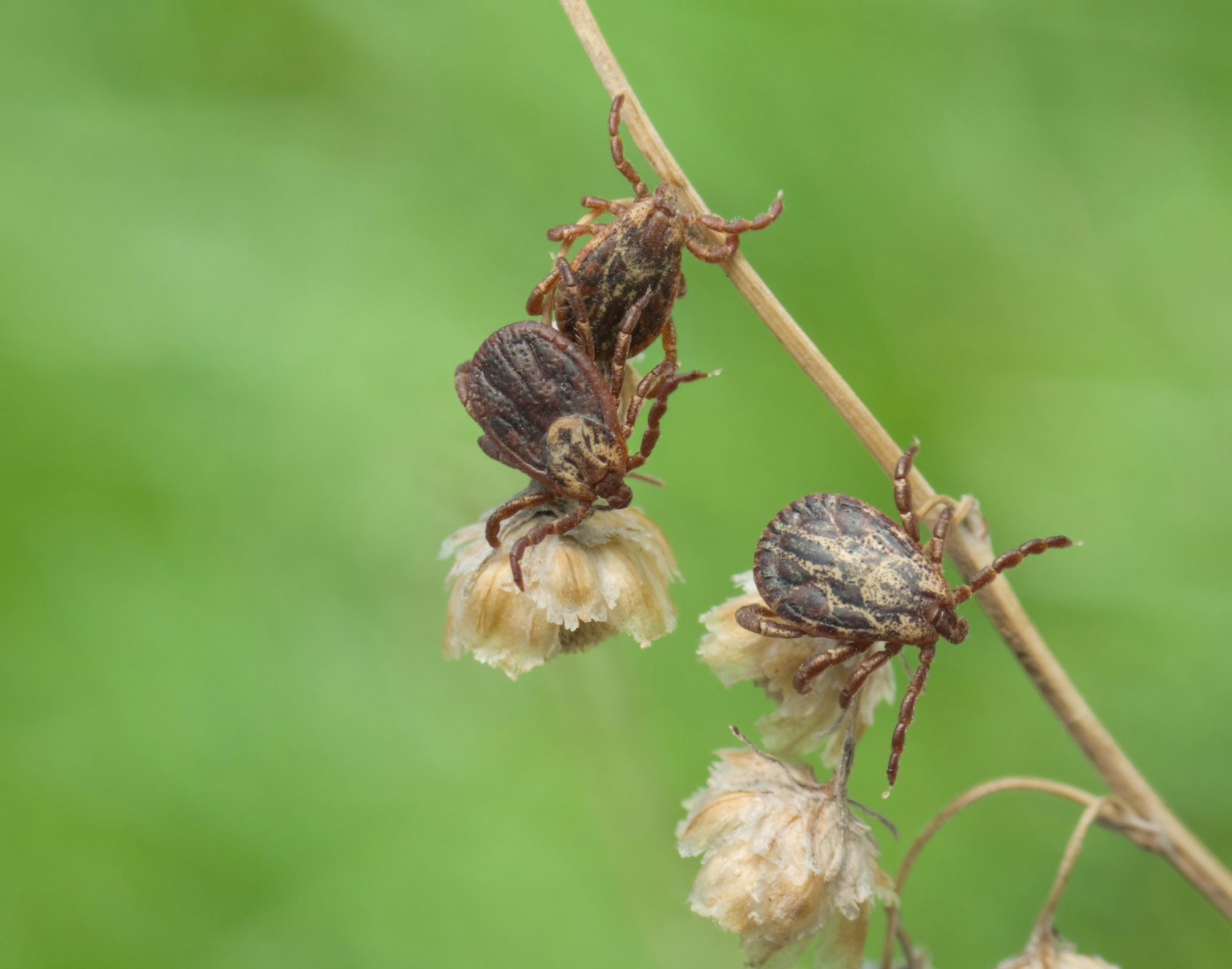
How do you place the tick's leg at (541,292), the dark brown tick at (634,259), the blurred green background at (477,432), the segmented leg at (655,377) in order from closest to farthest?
the dark brown tick at (634,259) → the tick's leg at (541,292) → the segmented leg at (655,377) → the blurred green background at (477,432)

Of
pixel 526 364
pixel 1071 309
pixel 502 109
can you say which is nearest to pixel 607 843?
pixel 526 364

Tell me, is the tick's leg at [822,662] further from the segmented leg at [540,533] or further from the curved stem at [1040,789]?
the segmented leg at [540,533]

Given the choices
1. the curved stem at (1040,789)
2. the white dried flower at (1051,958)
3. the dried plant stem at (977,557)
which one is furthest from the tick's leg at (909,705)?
the white dried flower at (1051,958)

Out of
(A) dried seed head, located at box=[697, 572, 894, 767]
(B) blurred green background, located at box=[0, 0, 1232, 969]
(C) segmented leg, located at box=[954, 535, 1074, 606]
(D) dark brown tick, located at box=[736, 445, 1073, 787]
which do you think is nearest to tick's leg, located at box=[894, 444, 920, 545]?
(D) dark brown tick, located at box=[736, 445, 1073, 787]

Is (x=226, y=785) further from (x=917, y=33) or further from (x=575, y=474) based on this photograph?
(x=917, y=33)

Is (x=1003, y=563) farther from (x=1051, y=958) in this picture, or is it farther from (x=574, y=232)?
(x=574, y=232)
